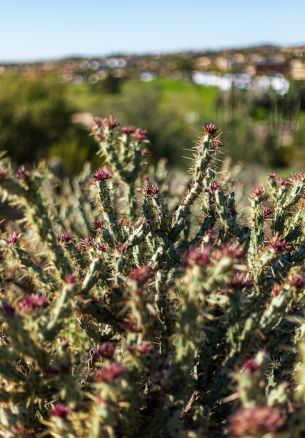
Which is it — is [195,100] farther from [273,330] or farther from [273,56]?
[273,330]

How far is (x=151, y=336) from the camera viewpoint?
281cm

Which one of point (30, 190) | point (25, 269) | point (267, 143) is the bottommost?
point (267, 143)

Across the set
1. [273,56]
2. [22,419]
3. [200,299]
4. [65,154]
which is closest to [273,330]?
A: [200,299]

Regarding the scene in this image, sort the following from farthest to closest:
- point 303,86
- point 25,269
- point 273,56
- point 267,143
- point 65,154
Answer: point 273,56 → point 303,86 → point 267,143 → point 65,154 → point 25,269

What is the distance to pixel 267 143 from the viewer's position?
32.5 m

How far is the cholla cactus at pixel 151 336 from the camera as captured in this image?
2.40m

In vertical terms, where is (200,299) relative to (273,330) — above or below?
above

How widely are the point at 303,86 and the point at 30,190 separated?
39714 millimetres

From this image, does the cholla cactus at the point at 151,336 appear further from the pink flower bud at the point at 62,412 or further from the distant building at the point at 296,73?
the distant building at the point at 296,73

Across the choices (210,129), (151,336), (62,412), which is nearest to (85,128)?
(210,129)

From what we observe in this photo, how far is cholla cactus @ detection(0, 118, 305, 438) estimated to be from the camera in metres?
2.40

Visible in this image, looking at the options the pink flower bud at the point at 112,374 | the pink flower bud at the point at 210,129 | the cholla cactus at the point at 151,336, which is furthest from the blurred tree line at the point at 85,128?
the pink flower bud at the point at 112,374

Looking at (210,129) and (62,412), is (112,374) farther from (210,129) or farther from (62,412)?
(210,129)

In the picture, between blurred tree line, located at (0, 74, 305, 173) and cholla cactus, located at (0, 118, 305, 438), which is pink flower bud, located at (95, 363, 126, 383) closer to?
cholla cactus, located at (0, 118, 305, 438)
